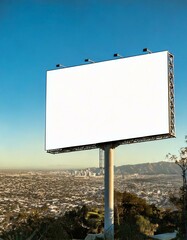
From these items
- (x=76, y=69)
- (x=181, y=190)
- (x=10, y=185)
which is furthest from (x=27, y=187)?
(x=76, y=69)

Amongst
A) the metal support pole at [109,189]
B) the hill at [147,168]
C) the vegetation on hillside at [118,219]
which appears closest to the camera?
the metal support pole at [109,189]

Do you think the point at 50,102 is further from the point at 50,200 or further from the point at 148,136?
the point at 50,200

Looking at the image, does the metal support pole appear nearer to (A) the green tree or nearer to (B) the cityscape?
(A) the green tree

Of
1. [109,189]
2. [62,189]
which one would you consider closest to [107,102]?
[109,189]

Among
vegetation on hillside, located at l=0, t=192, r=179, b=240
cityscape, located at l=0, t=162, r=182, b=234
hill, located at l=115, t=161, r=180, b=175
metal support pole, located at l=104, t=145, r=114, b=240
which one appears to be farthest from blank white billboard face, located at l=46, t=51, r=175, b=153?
hill, located at l=115, t=161, r=180, b=175

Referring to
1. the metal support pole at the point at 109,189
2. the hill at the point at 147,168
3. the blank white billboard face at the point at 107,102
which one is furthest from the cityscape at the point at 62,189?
the blank white billboard face at the point at 107,102

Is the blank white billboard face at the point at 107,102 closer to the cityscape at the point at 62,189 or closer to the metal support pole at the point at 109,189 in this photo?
the metal support pole at the point at 109,189

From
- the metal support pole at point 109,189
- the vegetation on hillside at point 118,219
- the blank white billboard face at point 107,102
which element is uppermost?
the blank white billboard face at point 107,102

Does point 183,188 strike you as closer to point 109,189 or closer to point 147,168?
point 109,189
